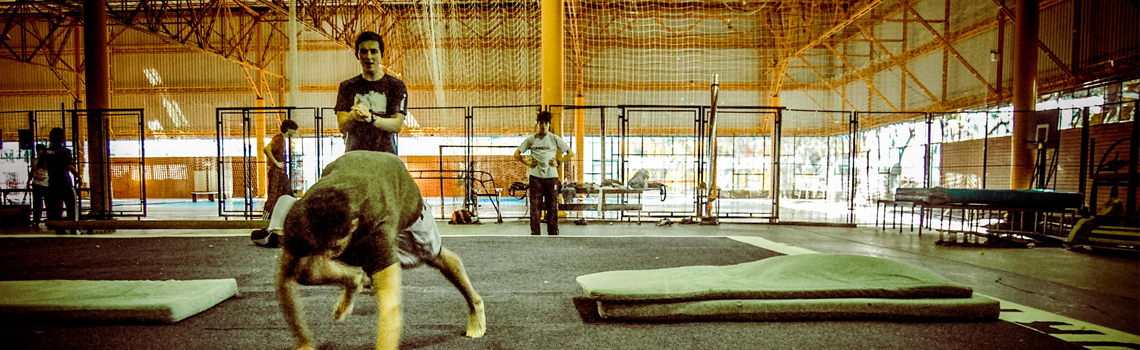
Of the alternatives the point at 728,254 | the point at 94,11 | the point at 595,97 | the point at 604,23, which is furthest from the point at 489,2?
the point at 728,254

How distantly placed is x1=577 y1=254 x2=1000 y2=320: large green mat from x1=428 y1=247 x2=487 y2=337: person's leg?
26.7 inches

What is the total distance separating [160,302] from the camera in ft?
8.38

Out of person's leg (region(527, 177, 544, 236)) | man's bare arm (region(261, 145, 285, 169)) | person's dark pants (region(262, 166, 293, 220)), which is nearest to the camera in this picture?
person's dark pants (region(262, 166, 293, 220))

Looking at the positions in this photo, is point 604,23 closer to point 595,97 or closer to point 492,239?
point 595,97

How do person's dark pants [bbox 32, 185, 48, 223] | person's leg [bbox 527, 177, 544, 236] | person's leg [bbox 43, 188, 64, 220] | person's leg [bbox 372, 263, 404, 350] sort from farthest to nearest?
person's dark pants [bbox 32, 185, 48, 223]
person's leg [bbox 43, 188, 64, 220]
person's leg [bbox 527, 177, 544, 236]
person's leg [bbox 372, 263, 404, 350]

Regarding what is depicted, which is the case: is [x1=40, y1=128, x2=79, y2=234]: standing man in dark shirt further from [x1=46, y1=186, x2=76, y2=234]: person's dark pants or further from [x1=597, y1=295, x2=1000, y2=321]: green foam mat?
[x1=597, y1=295, x2=1000, y2=321]: green foam mat

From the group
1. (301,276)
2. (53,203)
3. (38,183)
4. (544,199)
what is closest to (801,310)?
(301,276)

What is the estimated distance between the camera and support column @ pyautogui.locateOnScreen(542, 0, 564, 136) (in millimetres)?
9094

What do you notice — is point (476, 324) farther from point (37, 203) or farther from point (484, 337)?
point (37, 203)

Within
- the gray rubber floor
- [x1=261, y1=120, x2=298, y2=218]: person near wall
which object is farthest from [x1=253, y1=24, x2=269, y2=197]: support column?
the gray rubber floor

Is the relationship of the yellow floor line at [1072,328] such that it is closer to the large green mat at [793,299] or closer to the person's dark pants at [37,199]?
the large green mat at [793,299]

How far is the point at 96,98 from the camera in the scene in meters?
8.76

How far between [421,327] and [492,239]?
3.56 metres

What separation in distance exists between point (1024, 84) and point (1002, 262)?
596 cm
